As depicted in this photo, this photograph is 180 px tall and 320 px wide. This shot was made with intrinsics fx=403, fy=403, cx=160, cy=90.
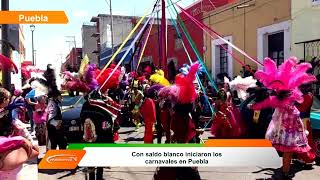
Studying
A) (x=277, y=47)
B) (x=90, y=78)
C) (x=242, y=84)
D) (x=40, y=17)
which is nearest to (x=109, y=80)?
(x=90, y=78)

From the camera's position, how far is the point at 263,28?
52.1 ft

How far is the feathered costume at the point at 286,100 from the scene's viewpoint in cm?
597

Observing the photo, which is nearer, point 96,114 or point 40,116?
point 96,114

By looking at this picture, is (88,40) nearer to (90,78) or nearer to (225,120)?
(225,120)

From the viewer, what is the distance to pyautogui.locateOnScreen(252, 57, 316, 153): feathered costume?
597 centimetres

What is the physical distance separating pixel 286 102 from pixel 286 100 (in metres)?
0.03

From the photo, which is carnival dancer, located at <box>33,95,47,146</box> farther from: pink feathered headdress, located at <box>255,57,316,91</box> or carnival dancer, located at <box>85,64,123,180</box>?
pink feathered headdress, located at <box>255,57,316,91</box>

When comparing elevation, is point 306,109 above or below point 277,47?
below

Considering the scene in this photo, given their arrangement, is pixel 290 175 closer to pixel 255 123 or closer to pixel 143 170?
pixel 255 123

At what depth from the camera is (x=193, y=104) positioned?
16.7ft

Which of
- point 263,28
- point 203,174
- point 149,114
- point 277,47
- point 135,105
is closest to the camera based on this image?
point 203,174

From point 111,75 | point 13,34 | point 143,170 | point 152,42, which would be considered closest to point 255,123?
point 143,170

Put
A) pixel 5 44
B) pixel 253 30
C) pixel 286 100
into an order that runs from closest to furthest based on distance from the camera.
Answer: pixel 286 100
pixel 5 44
pixel 253 30

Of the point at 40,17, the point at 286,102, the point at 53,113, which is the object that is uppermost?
the point at 40,17
